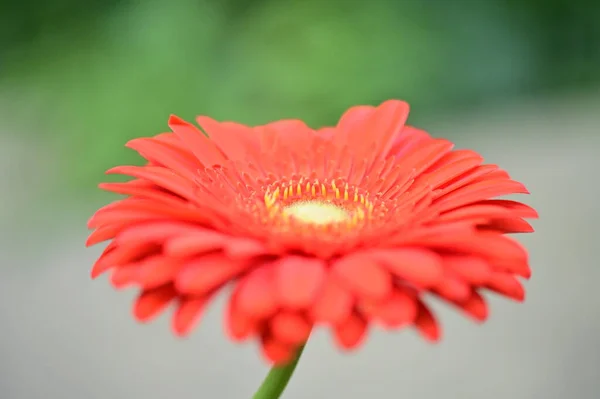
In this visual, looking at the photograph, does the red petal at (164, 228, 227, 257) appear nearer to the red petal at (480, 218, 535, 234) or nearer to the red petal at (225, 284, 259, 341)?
the red petal at (225, 284, 259, 341)

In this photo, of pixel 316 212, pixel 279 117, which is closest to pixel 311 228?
pixel 316 212

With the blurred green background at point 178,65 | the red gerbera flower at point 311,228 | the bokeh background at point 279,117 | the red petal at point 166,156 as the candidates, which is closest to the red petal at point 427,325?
the red gerbera flower at point 311,228

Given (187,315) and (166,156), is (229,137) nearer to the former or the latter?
(166,156)

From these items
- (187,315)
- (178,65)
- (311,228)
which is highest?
(178,65)

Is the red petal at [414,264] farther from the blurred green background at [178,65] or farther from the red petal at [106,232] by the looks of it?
the blurred green background at [178,65]

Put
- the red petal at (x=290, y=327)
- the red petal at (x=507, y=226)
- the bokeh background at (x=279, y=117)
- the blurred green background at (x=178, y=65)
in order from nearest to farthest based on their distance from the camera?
the red petal at (x=290, y=327)
the red petal at (x=507, y=226)
the bokeh background at (x=279, y=117)
the blurred green background at (x=178, y=65)

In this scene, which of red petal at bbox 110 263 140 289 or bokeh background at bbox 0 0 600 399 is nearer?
red petal at bbox 110 263 140 289

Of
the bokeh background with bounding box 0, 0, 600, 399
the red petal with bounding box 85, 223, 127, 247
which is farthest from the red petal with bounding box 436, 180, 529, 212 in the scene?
the bokeh background with bounding box 0, 0, 600, 399

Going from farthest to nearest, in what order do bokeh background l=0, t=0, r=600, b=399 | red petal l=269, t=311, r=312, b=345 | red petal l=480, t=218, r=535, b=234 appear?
bokeh background l=0, t=0, r=600, b=399, red petal l=480, t=218, r=535, b=234, red petal l=269, t=311, r=312, b=345
